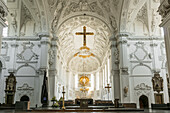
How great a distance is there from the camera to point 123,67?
1745 centimetres

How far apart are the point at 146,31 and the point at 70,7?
8.38 metres

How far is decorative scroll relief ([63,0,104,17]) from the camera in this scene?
66.3ft

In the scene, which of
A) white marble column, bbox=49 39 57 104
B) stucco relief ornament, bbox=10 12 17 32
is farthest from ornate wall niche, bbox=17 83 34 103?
stucco relief ornament, bbox=10 12 17 32

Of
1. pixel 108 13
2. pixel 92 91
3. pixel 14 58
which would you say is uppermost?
pixel 108 13

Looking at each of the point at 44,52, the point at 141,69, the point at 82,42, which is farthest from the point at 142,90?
the point at 82,42

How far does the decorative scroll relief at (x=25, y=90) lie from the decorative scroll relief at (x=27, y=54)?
2.51m

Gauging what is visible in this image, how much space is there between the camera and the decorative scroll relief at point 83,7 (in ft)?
66.3

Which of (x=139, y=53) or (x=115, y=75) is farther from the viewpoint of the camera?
(x=115, y=75)

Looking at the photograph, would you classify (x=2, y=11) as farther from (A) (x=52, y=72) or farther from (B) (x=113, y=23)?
(B) (x=113, y=23)

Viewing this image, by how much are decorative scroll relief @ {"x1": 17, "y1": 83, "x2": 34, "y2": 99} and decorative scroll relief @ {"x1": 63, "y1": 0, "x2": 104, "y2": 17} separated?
8.54m

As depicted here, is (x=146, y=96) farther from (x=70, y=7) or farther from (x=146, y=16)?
(x=70, y=7)

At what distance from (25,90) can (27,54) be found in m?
3.46

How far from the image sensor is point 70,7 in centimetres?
2039

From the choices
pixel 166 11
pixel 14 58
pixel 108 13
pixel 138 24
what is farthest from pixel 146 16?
pixel 14 58
